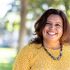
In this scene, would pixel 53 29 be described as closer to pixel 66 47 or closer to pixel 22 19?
pixel 66 47

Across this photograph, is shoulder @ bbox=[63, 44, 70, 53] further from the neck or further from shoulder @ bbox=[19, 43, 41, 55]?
shoulder @ bbox=[19, 43, 41, 55]

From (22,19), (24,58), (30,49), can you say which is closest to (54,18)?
(30,49)

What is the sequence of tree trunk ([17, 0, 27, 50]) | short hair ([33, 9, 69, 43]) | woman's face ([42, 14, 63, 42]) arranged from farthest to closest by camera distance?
tree trunk ([17, 0, 27, 50]) < short hair ([33, 9, 69, 43]) < woman's face ([42, 14, 63, 42])

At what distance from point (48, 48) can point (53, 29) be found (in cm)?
25

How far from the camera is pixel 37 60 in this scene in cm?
351

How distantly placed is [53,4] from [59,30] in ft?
20.5

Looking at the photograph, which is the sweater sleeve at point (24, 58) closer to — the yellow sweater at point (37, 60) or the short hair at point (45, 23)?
the yellow sweater at point (37, 60)

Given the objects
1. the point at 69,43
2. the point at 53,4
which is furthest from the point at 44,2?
the point at 69,43

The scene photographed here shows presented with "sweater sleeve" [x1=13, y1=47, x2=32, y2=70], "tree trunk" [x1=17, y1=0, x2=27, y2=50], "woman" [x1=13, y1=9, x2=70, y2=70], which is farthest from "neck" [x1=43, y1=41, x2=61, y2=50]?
"tree trunk" [x1=17, y1=0, x2=27, y2=50]

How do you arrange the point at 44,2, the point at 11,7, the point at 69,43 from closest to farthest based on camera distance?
the point at 69,43
the point at 11,7
the point at 44,2

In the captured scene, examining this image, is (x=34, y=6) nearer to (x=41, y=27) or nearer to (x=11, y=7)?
(x=11, y=7)

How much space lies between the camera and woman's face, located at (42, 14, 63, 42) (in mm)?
3455

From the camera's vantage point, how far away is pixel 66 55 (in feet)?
11.8

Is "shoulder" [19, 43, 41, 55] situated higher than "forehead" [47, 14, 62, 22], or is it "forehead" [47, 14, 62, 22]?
"forehead" [47, 14, 62, 22]
